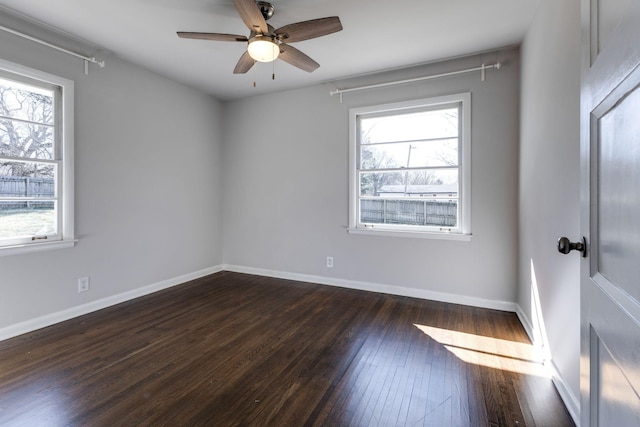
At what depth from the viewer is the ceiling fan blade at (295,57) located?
2.42 metres

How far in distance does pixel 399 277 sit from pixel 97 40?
3987mm

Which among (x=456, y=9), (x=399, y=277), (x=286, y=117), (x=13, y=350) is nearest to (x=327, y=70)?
(x=286, y=117)

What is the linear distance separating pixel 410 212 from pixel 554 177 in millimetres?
1723

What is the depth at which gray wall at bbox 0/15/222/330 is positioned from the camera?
2.68 metres

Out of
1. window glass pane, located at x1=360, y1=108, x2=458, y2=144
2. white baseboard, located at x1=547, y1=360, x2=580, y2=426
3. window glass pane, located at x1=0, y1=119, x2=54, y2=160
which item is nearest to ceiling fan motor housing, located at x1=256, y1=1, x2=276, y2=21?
window glass pane, located at x1=360, y1=108, x2=458, y2=144

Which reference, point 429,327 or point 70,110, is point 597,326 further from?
point 70,110

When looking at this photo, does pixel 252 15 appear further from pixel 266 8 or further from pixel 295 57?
pixel 295 57

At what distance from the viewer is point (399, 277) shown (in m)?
3.59

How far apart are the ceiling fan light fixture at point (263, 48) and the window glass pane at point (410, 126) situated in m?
1.73

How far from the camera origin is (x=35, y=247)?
2639 millimetres

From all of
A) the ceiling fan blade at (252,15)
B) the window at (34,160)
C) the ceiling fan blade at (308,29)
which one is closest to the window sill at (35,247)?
the window at (34,160)

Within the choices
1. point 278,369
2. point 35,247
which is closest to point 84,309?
point 35,247

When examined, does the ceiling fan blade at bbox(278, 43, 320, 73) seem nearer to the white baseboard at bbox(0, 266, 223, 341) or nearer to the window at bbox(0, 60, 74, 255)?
the window at bbox(0, 60, 74, 255)

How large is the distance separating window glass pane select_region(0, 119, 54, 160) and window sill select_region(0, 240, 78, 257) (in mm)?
778
